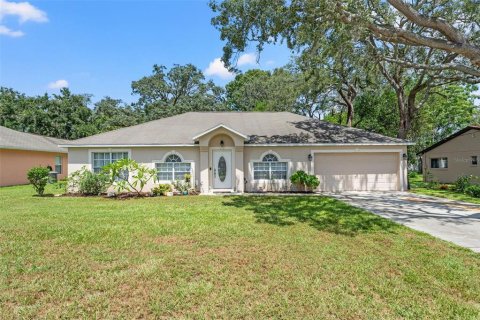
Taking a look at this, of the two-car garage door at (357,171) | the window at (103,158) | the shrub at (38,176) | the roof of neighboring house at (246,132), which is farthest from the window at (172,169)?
the two-car garage door at (357,171)

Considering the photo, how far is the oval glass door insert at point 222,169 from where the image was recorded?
47.2ft

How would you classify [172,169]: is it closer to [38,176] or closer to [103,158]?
[103,158]

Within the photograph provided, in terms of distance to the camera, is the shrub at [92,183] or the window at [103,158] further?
the window at [103,158]

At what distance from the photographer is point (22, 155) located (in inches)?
796

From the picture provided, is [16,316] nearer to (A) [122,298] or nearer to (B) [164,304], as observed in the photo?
(A) [122,298]

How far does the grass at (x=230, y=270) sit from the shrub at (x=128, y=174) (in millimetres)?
4650

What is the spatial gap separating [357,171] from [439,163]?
10.9 meters

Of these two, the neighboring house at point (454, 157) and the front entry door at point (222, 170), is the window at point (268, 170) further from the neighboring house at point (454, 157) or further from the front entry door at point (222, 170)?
the neighboring house at point (454, 157)

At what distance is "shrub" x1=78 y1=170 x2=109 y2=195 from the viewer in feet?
→ 43.4

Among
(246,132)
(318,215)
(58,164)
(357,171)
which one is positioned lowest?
(318,215)

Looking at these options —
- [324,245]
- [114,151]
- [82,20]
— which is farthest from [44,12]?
[324,245]

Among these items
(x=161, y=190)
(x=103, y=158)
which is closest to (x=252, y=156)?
(x=161, y=190)

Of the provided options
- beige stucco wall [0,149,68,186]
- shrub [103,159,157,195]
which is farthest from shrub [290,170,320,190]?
beige stucco wall [0,149,68,186]

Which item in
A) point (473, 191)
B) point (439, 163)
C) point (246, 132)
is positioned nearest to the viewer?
point (473, 191)
